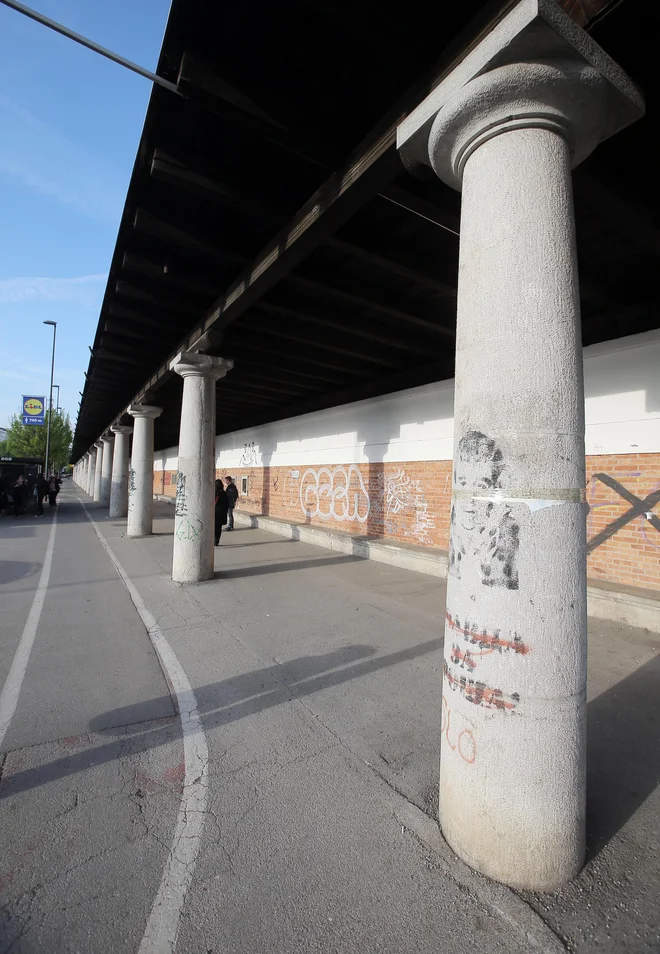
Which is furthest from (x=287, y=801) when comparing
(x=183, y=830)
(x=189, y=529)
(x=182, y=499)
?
(x=182, y=499)

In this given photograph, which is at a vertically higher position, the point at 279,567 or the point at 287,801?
the point at 279,567

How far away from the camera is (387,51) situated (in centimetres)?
316

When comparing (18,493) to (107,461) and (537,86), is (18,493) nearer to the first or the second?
(107,461)

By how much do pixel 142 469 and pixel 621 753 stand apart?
13192 millimetres

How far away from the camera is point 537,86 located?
2330mm

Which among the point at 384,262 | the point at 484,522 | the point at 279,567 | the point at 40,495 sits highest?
the point at 384,262

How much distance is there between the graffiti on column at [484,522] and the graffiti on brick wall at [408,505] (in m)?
7.38

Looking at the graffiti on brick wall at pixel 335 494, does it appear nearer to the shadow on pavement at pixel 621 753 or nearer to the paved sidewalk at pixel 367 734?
the paved sidewalk at pixel 367 734

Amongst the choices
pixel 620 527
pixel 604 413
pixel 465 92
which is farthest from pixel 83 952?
pixel 604 413

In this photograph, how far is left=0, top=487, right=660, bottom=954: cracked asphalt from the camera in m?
1.91

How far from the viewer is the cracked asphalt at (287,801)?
191cm

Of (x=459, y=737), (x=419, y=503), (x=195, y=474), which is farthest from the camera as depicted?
(x=419, y=503)

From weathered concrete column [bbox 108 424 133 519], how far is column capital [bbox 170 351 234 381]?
1316 centimetres

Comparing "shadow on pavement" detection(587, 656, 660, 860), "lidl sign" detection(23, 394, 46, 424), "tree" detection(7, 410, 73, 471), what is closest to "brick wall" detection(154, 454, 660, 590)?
"shadow on pavement" detection(587, 656, 660, 860)
